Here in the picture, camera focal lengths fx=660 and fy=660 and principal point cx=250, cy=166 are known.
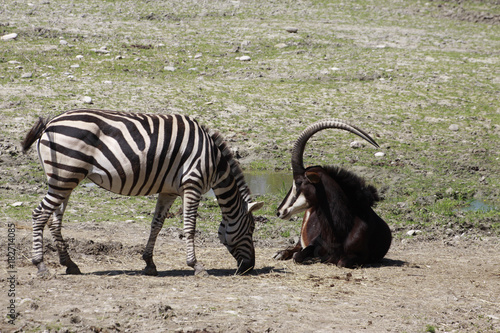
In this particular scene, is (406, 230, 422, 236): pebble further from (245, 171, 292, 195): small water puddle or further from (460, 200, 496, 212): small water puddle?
(245, 171, 292, 195): small water puddle

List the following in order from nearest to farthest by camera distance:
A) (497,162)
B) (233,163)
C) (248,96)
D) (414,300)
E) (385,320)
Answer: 1. (385,320)
2. (414,300)
3. (233,163)
4. (497,162)
5. (248,96)

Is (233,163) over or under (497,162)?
over

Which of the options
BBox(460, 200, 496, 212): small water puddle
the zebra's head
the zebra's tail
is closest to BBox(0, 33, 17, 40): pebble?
the zebra's tail

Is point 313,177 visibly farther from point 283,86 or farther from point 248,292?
point 283,86

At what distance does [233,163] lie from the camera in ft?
27.1

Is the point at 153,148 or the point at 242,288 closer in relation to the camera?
the point at 242,288

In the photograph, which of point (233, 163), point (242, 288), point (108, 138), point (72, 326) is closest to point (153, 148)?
point (108, 138)

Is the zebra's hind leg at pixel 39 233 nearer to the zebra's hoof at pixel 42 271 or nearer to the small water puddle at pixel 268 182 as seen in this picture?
the zebra's hoof at pixel 42 271

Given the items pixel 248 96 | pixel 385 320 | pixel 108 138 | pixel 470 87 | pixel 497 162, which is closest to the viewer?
pixel 385 320

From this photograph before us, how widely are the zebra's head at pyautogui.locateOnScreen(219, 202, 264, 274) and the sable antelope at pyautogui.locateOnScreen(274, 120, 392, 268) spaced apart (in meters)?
0.74

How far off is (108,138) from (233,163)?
159 cm

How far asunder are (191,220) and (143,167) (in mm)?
861

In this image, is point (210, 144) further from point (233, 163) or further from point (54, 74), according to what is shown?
point (54, 74)

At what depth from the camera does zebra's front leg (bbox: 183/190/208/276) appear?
7.85 metres
